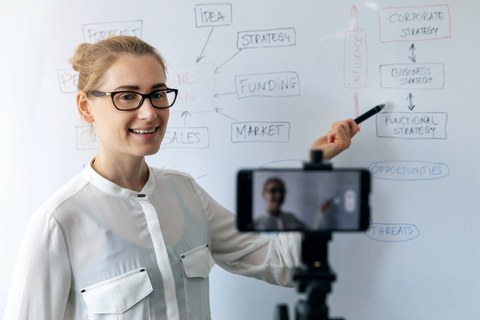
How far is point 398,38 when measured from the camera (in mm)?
1038

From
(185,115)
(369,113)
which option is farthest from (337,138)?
(185,115)

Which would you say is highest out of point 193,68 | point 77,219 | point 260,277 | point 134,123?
point 193,68

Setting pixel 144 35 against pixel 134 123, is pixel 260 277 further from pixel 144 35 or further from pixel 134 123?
pixel 144 35

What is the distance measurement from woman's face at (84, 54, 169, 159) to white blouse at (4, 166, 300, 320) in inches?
3.9

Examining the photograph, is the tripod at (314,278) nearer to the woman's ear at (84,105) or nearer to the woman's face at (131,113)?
the woman's face at (131,113)

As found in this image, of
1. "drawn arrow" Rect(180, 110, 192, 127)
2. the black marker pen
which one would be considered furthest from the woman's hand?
"drawn arrow" Rect(180, 110, 192, 127)

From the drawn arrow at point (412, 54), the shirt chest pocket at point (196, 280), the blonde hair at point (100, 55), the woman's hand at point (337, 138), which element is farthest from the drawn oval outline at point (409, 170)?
the blonde hair at point (100, 55)

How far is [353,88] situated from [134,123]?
53 cm

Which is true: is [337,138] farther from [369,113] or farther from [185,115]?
[185,115]

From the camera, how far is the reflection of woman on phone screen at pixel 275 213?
1.63 feet

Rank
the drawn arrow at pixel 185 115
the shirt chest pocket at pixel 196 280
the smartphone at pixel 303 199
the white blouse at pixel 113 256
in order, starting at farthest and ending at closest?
the drawn arrow at pixel 185 115
the shirt chest pocket at pixel 196 280
the white blouse at pixel 113 256
the smartphone at pixel 303 199

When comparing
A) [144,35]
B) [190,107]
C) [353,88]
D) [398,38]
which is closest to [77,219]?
[190,107]

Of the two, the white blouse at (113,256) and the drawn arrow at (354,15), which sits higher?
the drawn arrow at (354,15)

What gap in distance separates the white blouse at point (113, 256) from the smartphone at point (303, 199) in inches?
16.6
